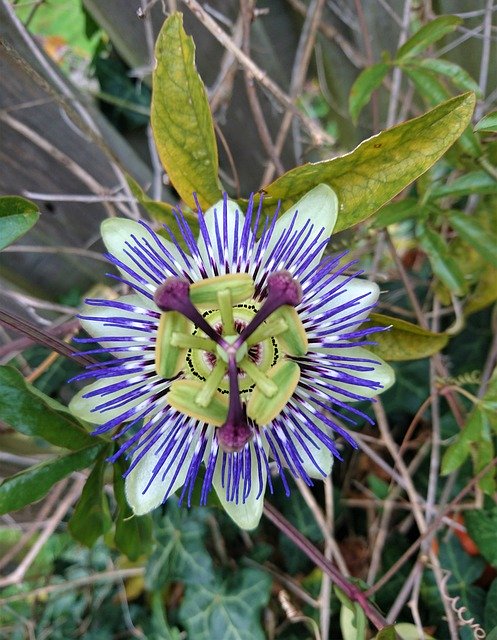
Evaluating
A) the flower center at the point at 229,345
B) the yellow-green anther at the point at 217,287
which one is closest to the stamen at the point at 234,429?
the flower center at the point at 229,345

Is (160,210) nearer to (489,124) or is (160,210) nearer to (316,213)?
(316,213)

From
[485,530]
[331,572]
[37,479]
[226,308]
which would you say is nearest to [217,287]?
[226,308]

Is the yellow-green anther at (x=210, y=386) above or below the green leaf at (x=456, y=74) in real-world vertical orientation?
below

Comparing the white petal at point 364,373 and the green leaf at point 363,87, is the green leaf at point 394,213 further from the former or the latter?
the white petal at point 364,373

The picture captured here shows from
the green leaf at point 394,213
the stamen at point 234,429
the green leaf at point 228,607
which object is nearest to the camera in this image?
the stamen at point 234,429

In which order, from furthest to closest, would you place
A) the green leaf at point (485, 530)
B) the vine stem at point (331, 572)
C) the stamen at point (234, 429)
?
the green leaf at point (485, 530) → the vine stem at point (331, 572) → the stamen at point (234, 429)

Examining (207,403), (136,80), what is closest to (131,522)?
(207,403)
